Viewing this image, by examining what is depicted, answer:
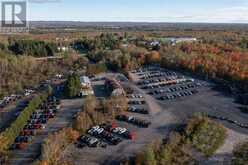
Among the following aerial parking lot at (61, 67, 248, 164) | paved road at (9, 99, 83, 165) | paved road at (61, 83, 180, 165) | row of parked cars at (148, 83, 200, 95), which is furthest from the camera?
row of parked cars at (148, 83, 200, 95)

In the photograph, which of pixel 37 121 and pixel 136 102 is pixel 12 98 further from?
pixel 136 102

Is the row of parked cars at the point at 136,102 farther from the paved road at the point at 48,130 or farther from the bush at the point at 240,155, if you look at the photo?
the bush at the point at 240,155

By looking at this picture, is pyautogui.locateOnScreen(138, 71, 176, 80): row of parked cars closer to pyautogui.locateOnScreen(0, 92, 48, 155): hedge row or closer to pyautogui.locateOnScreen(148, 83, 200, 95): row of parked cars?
pyautogui.locateOnScreen(148, 83, 200, 95): row of parked cars

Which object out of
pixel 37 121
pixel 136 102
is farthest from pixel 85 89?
pixel 37 121

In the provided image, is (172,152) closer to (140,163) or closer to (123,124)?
(140,163)

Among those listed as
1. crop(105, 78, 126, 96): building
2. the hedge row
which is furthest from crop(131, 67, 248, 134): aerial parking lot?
the hedge row

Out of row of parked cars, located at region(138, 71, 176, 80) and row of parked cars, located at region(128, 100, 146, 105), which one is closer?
row of parked cars, located at region(128, 100, 146, 105)
